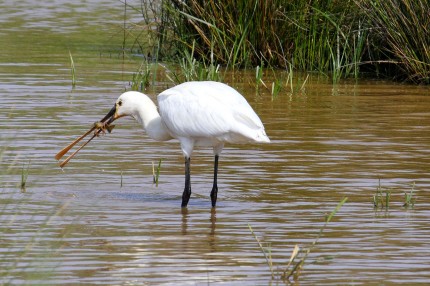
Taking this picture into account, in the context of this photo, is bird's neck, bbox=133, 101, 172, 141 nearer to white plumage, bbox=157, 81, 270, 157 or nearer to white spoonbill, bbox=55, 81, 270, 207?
white spoonbill, bbox=55, 81, 270, 207

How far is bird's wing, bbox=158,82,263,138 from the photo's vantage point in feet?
24.6

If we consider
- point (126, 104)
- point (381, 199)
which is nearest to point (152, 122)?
point (126, 104)

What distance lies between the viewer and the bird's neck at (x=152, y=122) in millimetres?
8086

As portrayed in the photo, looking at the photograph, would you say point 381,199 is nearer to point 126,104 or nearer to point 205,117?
point 205,117

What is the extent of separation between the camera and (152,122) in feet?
26.6

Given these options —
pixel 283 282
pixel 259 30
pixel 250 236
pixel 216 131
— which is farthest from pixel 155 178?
pixel 259 30

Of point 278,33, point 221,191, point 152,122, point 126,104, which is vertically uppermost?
point 126,104

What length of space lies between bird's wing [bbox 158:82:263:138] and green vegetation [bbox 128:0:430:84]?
541 centimetres

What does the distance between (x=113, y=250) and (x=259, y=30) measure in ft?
25.8

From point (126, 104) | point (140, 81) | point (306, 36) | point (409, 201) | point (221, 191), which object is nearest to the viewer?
point (409, 201)

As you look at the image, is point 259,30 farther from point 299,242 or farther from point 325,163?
point 299,242

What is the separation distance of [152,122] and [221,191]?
70 cm

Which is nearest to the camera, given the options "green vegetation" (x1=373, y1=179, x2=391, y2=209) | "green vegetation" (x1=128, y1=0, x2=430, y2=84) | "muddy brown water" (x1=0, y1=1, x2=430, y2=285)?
"muddy brown water" (x1=0, y1=1, x2=430, y2=285)

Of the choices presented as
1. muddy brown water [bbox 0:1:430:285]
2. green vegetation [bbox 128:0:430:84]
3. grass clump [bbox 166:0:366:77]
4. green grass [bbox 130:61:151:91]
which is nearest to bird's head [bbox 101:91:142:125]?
muddy brown water [bbox 0:1:430:285]
